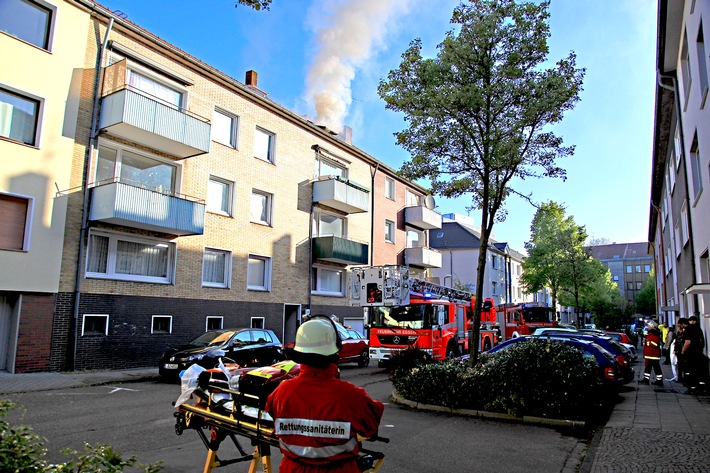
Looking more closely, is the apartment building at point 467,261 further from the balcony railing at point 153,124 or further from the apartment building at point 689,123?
the balcony railing at point 153,124

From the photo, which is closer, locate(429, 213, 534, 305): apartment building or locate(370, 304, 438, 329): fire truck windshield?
locate(370, 304, 438, 329): fire truck windshield

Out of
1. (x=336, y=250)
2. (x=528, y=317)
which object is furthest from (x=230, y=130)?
(x=528, y=317)

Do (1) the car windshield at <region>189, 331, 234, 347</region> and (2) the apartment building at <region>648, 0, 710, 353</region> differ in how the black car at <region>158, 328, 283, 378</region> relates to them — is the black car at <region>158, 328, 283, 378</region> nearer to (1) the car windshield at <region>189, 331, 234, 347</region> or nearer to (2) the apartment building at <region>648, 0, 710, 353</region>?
(1) the car windshield at <region>189, 331, 234, 347</region>

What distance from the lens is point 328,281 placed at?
1050 inches

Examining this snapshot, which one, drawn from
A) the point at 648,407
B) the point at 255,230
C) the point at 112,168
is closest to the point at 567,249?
the point at 255,230

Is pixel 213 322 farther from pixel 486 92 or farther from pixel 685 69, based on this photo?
pixel 685 69

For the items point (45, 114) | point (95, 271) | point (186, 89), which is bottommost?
point (95, 271)

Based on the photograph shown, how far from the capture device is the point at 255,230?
2208 cm

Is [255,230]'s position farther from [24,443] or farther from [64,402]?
[24,443]

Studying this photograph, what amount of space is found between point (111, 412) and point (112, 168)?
10.3m

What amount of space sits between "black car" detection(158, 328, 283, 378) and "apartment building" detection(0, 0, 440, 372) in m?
3.41

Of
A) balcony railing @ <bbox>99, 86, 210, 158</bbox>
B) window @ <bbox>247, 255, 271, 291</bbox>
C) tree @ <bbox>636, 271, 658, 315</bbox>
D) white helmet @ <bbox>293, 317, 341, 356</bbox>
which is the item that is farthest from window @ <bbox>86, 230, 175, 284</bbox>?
tree @ <bbox>636, 271, 658, 315</bbox>

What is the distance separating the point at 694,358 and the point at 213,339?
40.7 feet

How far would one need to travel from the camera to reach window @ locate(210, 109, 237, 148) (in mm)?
20812
